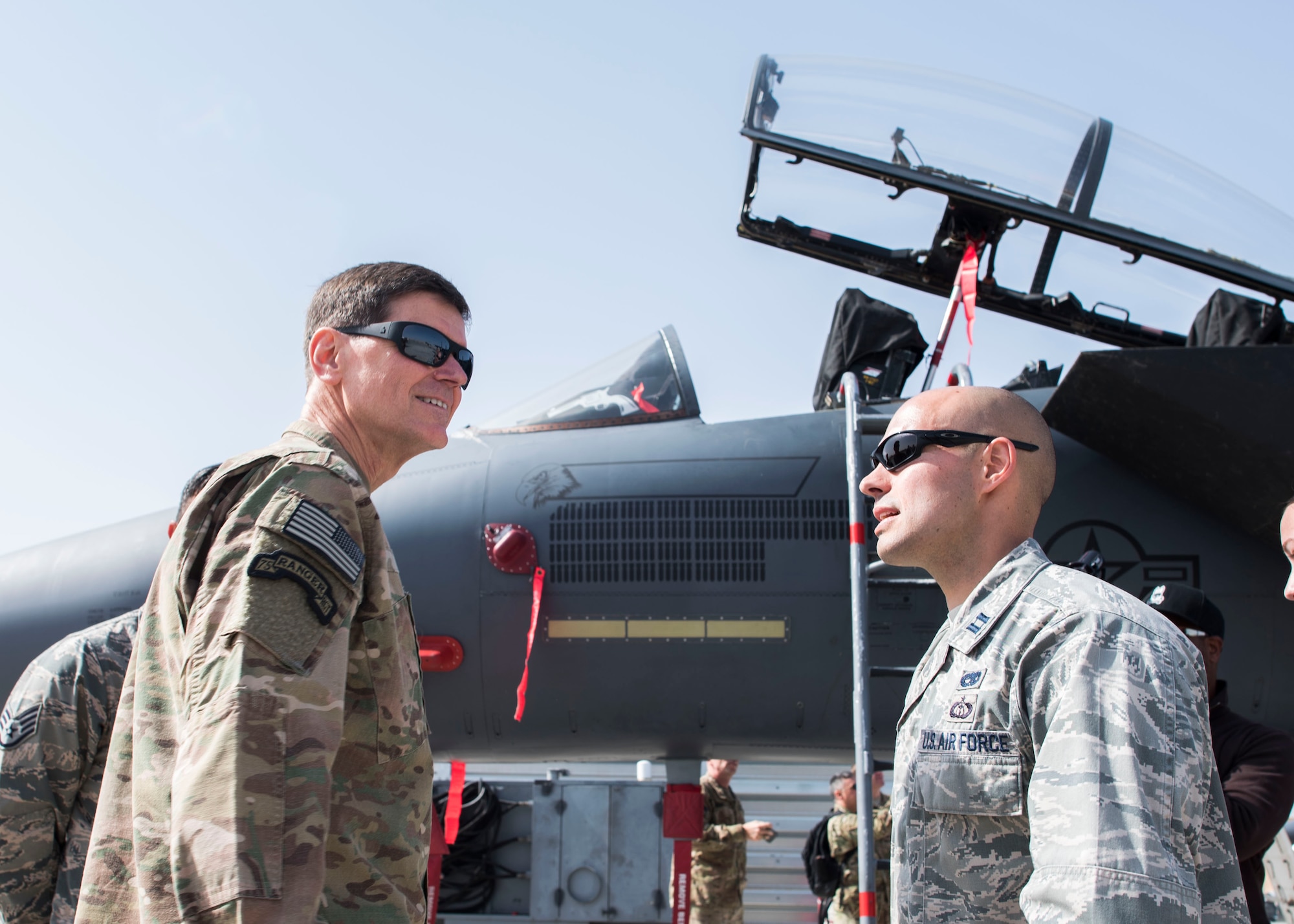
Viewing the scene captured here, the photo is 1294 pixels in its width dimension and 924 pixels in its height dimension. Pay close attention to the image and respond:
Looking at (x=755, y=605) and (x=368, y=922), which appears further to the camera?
(x=755, y=605)

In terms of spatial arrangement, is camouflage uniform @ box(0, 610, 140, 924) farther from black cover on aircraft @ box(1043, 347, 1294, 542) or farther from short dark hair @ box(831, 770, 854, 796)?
short dark hair @ box(831, 770, 854, 796)

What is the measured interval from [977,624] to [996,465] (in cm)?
38

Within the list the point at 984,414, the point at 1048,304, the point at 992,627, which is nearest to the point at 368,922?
the point at 992,627

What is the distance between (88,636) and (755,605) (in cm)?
263

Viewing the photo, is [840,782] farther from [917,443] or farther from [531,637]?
[917,443]

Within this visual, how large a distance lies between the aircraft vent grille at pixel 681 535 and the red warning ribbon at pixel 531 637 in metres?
0.07

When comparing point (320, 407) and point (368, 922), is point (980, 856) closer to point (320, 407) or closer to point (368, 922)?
point (368, 922)

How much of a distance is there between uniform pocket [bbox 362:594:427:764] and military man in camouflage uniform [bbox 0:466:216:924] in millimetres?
1308

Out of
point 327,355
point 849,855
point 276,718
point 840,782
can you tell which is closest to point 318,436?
point 327,355

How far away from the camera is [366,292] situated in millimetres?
1893

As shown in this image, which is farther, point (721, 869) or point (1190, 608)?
point (721, 869)

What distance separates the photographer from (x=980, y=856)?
1670mm

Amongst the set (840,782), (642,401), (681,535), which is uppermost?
(642,401)

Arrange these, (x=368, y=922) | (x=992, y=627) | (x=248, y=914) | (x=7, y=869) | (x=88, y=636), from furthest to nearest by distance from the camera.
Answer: (x=88, y=636) < (x=7, y=869) < (x=992, y=627) < (x=368, y=922) < (x=248, y=914)
